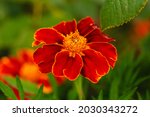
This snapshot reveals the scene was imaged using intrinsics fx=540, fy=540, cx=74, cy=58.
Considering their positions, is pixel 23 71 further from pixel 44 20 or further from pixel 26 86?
pixel 44 20

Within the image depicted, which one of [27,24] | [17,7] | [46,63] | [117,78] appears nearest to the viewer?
[46,63]

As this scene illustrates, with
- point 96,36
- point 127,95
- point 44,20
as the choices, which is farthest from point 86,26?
point 44,20

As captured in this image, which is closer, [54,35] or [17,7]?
[54,35]

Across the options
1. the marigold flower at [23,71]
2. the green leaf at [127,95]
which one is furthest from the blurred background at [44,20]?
the green leaf at [127,95]

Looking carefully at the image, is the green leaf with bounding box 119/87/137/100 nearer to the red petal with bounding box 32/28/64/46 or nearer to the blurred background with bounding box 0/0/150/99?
the red petal with bounding box 32/28/64/46

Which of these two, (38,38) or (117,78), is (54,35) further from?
(117,78)

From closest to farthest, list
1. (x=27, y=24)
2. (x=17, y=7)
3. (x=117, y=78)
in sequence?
Answer: 1. (x=117, y=78)
2. (x=27, y=24)
3. (x=17, y=7)

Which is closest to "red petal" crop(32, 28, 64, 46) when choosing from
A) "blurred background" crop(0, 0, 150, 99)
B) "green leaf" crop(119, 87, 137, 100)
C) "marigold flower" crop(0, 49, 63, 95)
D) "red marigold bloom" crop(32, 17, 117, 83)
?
"red marigold bloom" crop(32, 17, 117, 83)

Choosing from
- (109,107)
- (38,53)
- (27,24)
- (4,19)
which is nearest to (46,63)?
(38,53)
